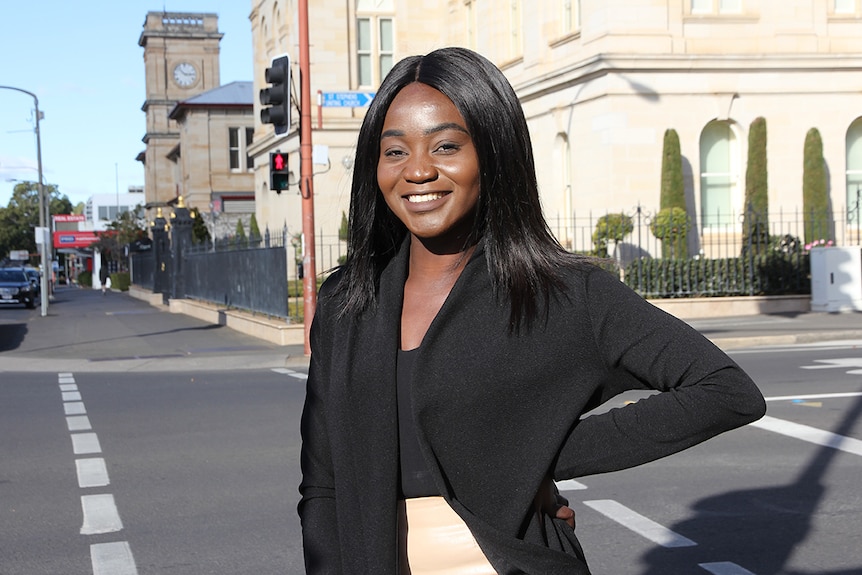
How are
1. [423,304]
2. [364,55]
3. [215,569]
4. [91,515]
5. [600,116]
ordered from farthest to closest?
[364,55], [600,116], [91,515], [215,569], [423,304]

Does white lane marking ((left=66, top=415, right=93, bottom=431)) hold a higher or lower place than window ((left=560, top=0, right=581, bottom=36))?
lower

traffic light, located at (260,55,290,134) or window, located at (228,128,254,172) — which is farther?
window, located at (228,128,254,172)

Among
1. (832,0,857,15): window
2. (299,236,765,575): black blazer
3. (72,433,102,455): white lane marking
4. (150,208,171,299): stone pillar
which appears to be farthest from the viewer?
(150,208,171,299): stone pillar

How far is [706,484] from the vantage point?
771cm

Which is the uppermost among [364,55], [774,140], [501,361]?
[364,55]

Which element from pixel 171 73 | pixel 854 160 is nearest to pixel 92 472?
pixel 854 160

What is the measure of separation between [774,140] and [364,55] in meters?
17.2

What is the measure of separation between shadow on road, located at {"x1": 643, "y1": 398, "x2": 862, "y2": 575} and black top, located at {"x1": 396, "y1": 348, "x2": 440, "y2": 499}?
12.4 ft

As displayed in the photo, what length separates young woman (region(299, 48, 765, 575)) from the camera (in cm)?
223

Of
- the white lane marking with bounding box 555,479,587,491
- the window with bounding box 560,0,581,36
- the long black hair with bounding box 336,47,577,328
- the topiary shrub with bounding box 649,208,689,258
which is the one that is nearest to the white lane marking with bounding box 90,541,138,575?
the white lane marking with bounding box 555,479,587,491

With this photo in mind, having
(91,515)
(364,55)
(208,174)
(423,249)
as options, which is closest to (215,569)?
(91,515)

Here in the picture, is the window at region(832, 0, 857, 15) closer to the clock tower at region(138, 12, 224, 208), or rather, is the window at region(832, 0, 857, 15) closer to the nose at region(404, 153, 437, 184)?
the nose at region(404, 153, 437, 184)

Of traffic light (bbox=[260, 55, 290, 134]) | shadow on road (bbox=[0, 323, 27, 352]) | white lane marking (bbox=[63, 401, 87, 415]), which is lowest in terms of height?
shadow on road (bbox=[0, 323, 27, 352])

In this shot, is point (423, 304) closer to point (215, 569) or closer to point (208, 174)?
point (215, 569)
